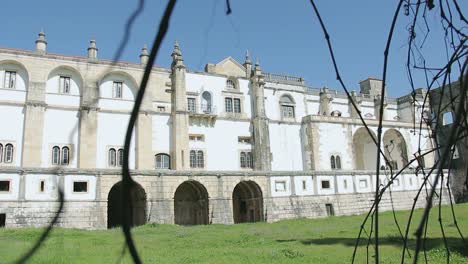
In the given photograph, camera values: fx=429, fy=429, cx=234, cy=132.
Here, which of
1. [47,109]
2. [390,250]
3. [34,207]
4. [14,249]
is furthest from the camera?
[47,109]

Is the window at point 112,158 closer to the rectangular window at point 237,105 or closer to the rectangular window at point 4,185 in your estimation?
the rectangular window at point 4,185

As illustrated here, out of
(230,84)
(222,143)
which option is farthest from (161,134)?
(230,84)

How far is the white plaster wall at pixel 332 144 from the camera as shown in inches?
1483

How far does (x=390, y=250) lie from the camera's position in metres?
12.8

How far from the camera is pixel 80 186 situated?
2473 cm

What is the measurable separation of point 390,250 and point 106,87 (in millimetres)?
25533

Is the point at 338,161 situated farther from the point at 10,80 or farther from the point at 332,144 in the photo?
the point at 10,80

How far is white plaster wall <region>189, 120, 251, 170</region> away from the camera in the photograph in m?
34.8

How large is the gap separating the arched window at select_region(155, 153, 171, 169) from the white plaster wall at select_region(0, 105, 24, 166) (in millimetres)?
9415

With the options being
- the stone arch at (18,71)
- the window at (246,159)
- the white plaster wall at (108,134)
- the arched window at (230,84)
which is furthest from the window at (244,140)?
the stone arch at (18,71)

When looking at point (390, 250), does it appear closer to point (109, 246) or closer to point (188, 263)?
point (188, 263)

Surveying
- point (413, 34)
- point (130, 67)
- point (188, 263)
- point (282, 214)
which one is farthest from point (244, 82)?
point (413, 34)

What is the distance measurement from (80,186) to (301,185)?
50.8ft

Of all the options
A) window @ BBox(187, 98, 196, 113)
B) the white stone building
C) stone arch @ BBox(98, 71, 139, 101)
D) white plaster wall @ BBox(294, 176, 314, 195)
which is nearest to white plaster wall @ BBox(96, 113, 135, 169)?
the white stone building
